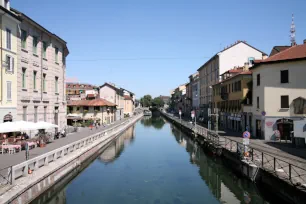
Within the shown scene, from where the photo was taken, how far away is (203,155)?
97.1 feet

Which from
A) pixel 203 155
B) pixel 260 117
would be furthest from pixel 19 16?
pixel 260 117

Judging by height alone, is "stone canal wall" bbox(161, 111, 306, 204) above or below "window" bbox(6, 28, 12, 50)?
below

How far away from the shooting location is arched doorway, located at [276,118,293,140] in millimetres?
26466

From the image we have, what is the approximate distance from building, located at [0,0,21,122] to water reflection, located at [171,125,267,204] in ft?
52.7

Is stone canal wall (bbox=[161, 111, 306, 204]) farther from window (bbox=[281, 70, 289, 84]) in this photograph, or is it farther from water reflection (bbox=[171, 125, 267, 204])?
window (bbox=[281, 70, 289, 84])

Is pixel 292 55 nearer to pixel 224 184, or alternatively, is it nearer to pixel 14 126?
pixel 224 184

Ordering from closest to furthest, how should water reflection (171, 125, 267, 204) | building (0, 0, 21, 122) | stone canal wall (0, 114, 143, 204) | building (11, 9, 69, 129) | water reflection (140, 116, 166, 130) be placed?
stone canal wall (0, 114, 143, 204), water reflection (171, 125, 267, 204), building (0, 0, 21, 122), building (11, 9, 69, 129), water reflection (140, 116, 166, 130)

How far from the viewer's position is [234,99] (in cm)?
3881

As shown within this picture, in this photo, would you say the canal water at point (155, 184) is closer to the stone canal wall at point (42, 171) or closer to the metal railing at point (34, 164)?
the stone canal wall at point (42, 171)

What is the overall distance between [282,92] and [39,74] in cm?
2433

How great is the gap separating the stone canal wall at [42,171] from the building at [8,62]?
19.3 feet

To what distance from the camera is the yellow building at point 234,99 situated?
34.6m

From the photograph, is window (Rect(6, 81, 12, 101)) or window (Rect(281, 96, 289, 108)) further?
window (Rect(281, 96, 289, 108))

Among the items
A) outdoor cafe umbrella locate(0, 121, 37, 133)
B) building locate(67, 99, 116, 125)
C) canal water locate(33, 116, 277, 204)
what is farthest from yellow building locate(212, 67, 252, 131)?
outdoor cafe umbrella locate(0, 121, 37, 133)
